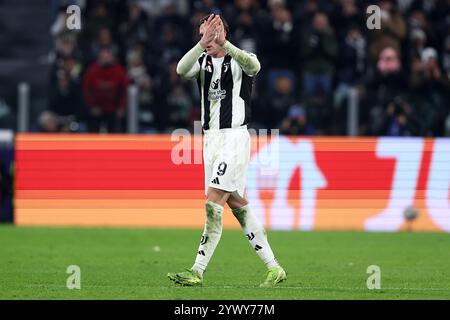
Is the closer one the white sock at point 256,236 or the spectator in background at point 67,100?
the white sock at point 256,236

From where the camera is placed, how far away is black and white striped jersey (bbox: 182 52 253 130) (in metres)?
11.5

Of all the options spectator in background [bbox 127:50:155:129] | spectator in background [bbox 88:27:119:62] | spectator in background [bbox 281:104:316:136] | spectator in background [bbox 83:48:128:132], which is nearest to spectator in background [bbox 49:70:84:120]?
spectator in background [bbox 83:48:128:132]

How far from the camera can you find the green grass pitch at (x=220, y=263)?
1077 centimetres

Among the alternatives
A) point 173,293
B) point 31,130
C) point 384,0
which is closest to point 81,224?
point 31,130

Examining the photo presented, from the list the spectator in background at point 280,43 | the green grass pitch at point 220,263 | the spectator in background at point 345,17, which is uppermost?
the spectator in background at point 345,17

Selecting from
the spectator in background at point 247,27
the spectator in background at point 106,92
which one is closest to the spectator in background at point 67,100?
the spectator in background at point 106,92

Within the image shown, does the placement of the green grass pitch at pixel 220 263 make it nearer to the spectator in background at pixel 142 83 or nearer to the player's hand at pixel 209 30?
the player's hand at pixel 209 30

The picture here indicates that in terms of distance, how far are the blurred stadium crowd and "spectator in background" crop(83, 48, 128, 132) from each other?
0.06 ft

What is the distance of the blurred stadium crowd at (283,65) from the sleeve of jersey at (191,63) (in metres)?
9.27

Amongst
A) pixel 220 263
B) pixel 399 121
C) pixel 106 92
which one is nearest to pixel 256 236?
pixel 220 263

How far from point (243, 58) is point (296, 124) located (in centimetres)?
959

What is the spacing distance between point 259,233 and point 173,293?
4.34 feet

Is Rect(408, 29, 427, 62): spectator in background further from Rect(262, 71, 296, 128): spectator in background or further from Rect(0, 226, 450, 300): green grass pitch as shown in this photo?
Rect(0, 226, 450, 300): green grass pitch
